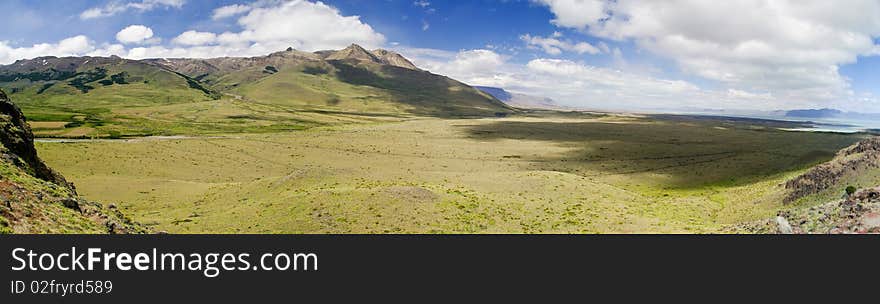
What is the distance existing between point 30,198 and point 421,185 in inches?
1427

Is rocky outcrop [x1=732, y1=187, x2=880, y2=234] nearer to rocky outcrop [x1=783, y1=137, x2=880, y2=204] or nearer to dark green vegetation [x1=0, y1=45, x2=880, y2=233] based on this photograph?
dark green vegetation [x1=0, y1=45, x2=880, y2=233]

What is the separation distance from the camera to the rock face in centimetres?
3076

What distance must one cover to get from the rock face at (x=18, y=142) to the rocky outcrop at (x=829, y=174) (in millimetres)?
64095

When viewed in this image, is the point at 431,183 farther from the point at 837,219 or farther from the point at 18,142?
the point at 837,219

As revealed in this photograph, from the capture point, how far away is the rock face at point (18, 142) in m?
30.8

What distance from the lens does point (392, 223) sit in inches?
1436

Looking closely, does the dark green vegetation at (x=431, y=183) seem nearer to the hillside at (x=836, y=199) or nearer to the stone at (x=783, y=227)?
the hillside at (x=836, y=199)

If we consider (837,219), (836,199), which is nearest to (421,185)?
(837,219)

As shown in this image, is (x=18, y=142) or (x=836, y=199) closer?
(x=18, y=142)

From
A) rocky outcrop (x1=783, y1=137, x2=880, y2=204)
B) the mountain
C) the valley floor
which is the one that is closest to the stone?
the valley floor

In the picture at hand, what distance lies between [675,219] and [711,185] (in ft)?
111

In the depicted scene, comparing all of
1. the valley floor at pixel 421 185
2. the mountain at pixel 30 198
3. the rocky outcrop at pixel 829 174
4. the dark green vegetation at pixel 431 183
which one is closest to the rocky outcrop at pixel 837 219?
the valley floor at pixel 421 185

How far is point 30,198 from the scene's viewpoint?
22.8 meters

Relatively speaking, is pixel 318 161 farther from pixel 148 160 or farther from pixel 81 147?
pixel 81 147
